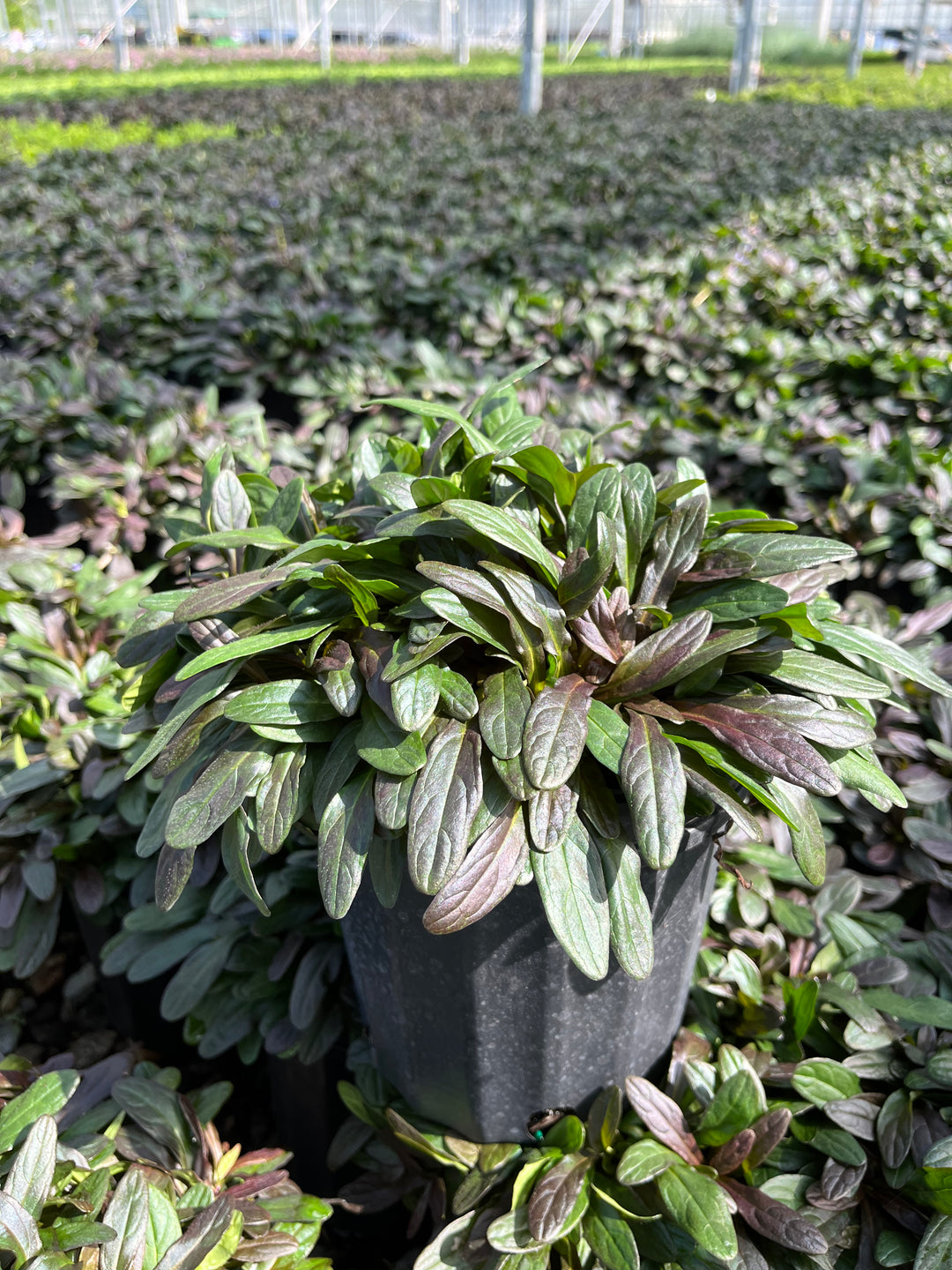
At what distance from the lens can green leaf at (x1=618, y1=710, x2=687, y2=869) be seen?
A: 109cm

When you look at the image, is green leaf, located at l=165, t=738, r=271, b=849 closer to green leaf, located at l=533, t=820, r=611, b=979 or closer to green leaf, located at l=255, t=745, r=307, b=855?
green leaf, located at l=255, t=745, r=307, b=855

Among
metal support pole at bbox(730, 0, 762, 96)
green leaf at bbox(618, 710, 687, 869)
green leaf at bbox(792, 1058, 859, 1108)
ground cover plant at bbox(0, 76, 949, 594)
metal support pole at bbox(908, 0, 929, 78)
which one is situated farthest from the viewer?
metal support pole at bbox(908, 0, 929, 78)

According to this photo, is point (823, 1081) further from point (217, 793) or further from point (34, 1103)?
point (34, 1103)

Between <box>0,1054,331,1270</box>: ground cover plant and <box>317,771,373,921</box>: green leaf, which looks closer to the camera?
<box>317,771,373,921</box>: green leaf

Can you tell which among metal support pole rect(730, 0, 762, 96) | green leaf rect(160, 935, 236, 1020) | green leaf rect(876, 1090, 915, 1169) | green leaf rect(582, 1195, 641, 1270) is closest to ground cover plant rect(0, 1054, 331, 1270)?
green leaf rect(160, 935, 236, 1020)

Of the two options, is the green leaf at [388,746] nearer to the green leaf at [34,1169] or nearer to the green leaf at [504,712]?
the green leaf at [504,712]

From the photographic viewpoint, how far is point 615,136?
28.2 feet

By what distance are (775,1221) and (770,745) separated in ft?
2.42

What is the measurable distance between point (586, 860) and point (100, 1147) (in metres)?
0.99

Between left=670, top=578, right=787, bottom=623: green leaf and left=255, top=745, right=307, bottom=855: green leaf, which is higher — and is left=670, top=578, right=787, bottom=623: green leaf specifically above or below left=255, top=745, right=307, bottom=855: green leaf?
above

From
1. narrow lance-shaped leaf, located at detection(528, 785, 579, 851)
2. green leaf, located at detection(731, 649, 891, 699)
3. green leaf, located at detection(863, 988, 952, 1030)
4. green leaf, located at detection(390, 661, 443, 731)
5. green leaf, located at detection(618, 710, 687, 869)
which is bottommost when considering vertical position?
green leaf, located at detection(863, 988, 952, 1030)

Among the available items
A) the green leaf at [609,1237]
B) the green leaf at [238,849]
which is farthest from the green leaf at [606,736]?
the green leaf at [609,1237]

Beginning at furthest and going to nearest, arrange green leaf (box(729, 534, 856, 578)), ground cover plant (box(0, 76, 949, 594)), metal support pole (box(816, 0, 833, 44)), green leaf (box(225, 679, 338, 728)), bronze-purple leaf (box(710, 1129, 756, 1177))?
metal support pole (box(816, 0, 833, 44))
ground cover plant (box(0, 76, 949, 594))
bronze-purple leaf (box(710, 1129, 756, 1177))
green leaf (box(729, 534, 856, 578))
green leaf (box(225, 679, 338, 728))

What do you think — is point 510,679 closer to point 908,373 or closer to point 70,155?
point 908,373
